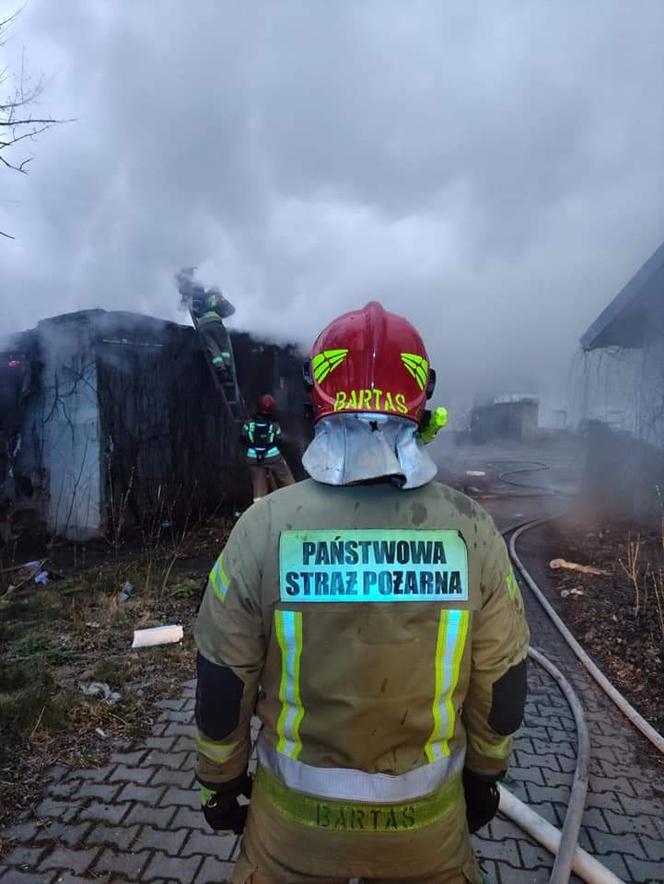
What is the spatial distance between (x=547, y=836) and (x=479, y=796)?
4.16 feet

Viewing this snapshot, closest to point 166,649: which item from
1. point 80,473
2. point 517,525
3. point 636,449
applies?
point 80,473

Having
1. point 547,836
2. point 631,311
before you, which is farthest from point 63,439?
point 631,311

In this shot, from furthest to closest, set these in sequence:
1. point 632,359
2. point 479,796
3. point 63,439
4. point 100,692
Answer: point 632,359, point 63,439, point 100,692, point 479,796

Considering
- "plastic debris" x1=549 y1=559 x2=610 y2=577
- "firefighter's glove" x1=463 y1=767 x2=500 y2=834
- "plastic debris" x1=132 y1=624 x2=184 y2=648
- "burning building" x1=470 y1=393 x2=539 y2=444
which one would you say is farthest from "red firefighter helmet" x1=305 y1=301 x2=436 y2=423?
"burning building" x1=470 y1=393 x2=539 y2=444

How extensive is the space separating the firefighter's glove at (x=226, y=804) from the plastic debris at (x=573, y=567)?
18.6 ft

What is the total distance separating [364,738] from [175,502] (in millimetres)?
7889

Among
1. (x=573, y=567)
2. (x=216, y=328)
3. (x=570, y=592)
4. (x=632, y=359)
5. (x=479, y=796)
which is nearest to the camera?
(x=479, y=796)

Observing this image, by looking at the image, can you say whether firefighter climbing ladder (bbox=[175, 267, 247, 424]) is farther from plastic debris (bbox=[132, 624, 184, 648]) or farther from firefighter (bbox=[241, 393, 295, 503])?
plastic debris (bbox=[132, 624, 184, 648])

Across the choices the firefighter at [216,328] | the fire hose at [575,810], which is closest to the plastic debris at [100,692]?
the fire hose at [575,810]

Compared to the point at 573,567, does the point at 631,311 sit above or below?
above

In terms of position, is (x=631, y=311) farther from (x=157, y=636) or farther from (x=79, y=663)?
(x=79, y=663)

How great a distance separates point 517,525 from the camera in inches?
345

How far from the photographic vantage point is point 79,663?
3.86 metres

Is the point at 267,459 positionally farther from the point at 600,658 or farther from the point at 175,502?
the point at 600,658
